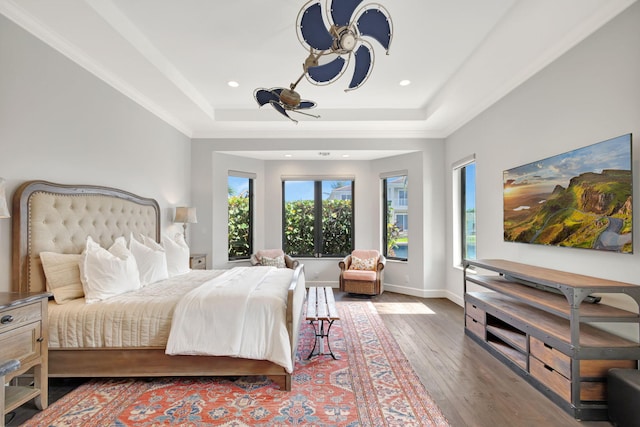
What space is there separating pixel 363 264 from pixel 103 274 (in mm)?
4058

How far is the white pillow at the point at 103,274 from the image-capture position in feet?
8.59

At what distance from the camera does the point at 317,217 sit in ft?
21.2

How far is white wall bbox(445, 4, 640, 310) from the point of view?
219 centimetres

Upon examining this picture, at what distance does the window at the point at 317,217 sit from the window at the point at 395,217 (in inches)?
28.1

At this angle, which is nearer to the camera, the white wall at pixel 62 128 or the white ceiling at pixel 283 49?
the white wall at pixel 62 128

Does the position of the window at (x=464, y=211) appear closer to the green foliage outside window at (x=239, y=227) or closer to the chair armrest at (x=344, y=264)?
the chair armrest at (x=344, y=264)

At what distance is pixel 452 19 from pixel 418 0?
1.40 feet

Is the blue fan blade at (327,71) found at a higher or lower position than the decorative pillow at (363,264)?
higher

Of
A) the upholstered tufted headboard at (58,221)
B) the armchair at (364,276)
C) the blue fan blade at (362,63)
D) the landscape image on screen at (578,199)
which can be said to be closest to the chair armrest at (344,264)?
the armchair at (364,276)

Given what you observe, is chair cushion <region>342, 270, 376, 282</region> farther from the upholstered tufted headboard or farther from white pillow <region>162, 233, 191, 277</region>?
the upholstered tufted headboard

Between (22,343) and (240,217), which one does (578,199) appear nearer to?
(22,343)

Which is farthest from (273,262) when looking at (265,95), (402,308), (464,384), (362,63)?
(362,63)

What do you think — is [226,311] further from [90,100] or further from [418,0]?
[418,0]

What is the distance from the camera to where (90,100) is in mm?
3137
